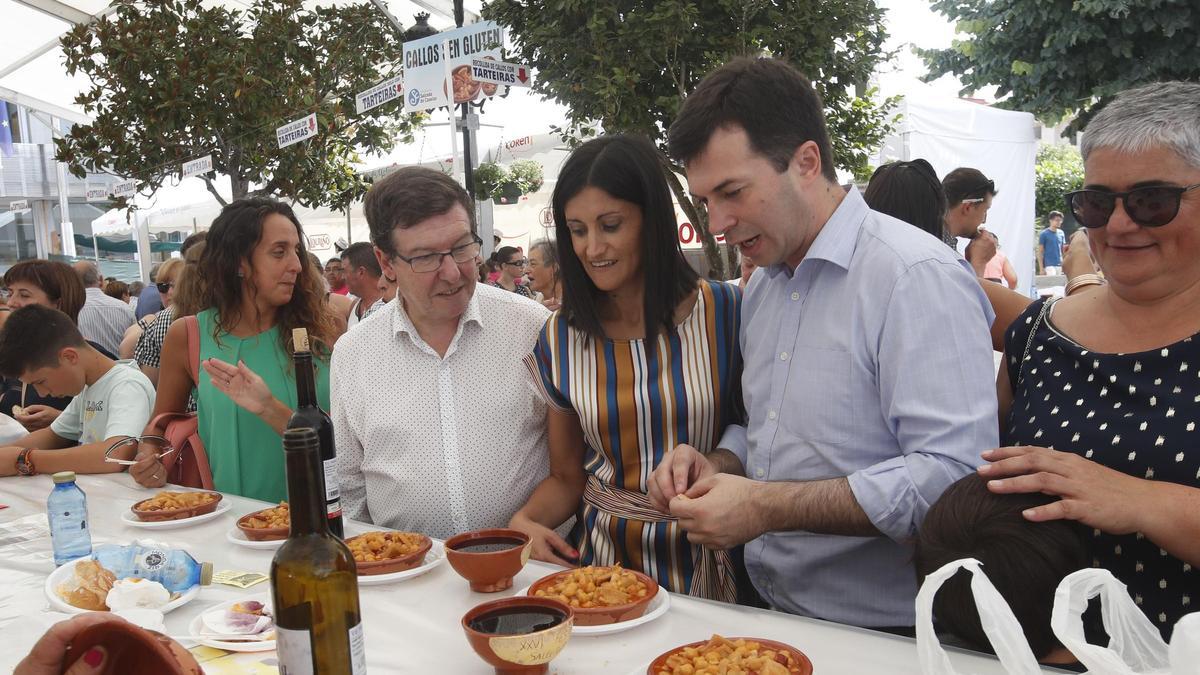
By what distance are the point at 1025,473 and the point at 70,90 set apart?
14.8 metres

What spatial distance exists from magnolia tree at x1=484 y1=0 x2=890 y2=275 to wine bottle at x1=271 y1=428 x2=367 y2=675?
12.4ft

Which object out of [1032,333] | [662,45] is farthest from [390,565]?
[662,45]

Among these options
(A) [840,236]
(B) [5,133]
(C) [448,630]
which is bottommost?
(C) [448,630]

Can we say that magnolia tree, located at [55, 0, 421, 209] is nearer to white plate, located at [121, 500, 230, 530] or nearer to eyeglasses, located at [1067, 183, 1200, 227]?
white plate, located at [121, 500, 230, 530]

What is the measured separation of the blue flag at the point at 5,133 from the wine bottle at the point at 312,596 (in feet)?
76.0

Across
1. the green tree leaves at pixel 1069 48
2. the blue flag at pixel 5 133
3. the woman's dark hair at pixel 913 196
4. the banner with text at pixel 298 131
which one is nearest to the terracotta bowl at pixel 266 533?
the woman's dark hair at pixel 913 196

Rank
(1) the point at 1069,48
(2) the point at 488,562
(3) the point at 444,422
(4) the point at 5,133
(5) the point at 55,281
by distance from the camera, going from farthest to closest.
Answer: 1. (4) the point at 5,133
2. (1) the point at 1069,48
3. (5) the point at 55,281
4. (3) the point at 444,422
5. (2) the point at 488,562

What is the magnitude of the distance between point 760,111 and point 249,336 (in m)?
1.99

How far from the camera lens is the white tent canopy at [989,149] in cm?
634

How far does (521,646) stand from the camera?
121 cm

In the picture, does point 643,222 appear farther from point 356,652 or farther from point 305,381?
point 356,652

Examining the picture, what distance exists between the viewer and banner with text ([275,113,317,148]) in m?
6.52

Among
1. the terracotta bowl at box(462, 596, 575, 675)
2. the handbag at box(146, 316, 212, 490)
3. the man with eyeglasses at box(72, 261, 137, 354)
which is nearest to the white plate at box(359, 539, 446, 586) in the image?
the terracotta bowl at box(462, 596, 575, 675)

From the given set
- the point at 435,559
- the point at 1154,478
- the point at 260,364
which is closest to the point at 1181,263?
the point at 1154,478
